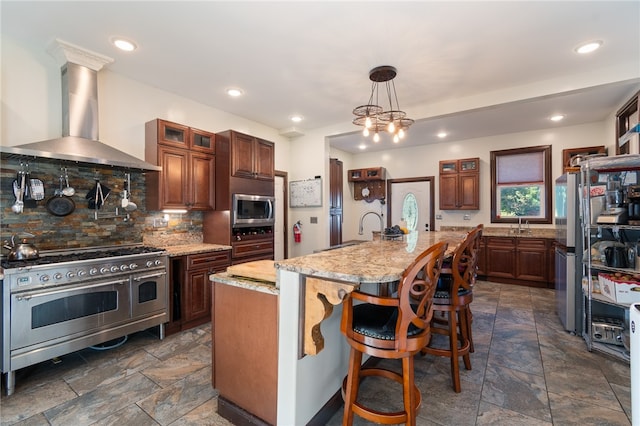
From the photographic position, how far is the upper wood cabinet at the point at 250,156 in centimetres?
371

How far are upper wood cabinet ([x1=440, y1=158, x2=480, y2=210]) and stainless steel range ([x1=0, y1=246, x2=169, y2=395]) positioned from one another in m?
5.22

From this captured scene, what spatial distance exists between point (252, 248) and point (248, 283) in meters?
2.30

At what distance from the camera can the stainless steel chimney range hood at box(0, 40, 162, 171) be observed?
2570mm

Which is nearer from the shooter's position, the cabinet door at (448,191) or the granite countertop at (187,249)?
the granite countertop at (187,249)

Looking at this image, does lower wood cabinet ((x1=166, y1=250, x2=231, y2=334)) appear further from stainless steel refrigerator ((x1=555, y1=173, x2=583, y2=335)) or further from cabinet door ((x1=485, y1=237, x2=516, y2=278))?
cabinet door ((x1=485, y1=237, x2=516, y2=278))

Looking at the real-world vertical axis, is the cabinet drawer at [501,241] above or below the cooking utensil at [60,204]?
below

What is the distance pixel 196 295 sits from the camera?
3285 mm

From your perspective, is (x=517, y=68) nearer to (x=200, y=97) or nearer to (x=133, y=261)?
(x=200, y=97)

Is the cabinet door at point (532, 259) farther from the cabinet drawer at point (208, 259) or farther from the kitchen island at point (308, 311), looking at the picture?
the cabinet drawer at point (208, 259)

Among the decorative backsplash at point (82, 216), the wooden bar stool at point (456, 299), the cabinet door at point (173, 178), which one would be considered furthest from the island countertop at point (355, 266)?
the decorative backsplash at point (82, 216)

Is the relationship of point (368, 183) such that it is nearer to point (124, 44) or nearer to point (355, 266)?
point (124, 44)

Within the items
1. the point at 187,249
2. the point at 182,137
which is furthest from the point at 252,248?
the point at 182,137

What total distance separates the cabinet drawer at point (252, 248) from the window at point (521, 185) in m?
4.40

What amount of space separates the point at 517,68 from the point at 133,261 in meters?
4.25
